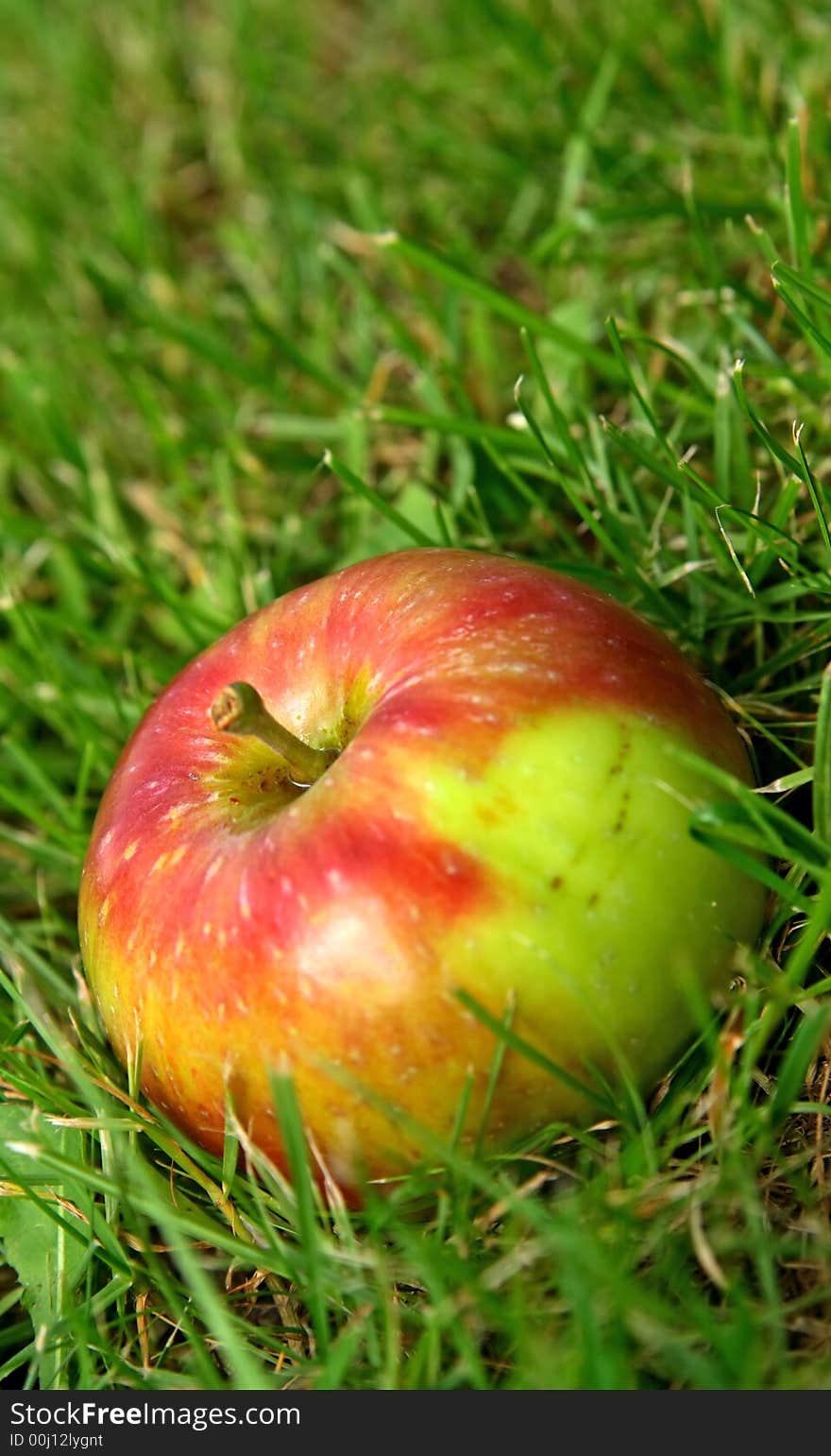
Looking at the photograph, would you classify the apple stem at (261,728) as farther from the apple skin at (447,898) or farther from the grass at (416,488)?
the grass at (416,488)

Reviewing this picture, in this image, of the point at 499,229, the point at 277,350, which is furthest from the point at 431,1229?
the point at 499,229

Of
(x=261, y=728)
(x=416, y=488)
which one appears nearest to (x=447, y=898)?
(x=261, y=728)

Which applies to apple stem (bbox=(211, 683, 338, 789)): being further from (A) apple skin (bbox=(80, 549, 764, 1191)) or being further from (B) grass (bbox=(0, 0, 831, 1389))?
(B) grass (bbox=(0, 0, 831, 1389))

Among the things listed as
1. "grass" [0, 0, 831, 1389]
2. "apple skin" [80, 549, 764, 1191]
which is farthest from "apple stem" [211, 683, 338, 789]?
"grass" [0, 0, 831, 1389]

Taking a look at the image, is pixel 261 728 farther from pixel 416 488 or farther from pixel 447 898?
pixel 416 488

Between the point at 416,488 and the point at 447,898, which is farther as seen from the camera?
the point at 416,488

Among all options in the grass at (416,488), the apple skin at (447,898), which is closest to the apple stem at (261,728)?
the apple skin at (447,898)
